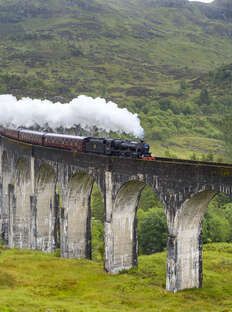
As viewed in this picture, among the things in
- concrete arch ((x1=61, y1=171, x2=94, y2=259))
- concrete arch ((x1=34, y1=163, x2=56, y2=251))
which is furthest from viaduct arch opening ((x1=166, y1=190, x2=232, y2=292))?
concrete arch ((x1=34, y1=163, x2=56, y2=251))

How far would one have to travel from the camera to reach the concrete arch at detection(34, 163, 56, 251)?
5359 centimetres

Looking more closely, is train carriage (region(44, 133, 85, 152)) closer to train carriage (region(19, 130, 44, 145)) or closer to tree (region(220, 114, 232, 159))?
train carriage (region(19, 130, 44, 145))

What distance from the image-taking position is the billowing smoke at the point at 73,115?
59906 mm

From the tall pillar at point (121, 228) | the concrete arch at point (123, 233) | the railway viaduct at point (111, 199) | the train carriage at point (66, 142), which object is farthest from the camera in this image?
the train carriage at point (66, 142)

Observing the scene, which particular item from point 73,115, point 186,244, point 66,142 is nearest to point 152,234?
point 73,115

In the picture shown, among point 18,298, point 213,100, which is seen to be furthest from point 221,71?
point 18,298

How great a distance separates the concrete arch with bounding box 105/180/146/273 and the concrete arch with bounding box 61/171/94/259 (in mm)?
6844

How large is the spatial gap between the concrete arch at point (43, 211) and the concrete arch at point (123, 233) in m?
13.8

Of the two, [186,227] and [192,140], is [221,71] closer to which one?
[192,140]

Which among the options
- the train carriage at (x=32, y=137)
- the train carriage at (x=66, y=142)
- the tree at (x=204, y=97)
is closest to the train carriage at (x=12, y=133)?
the train carriage at (x=32, y=137)

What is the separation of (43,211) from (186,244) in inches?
936

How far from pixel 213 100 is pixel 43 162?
127529 mm

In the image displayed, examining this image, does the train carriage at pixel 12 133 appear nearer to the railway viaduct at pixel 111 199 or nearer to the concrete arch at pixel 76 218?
the railway viaduct at pixel 111 199

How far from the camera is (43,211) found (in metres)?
55.3
